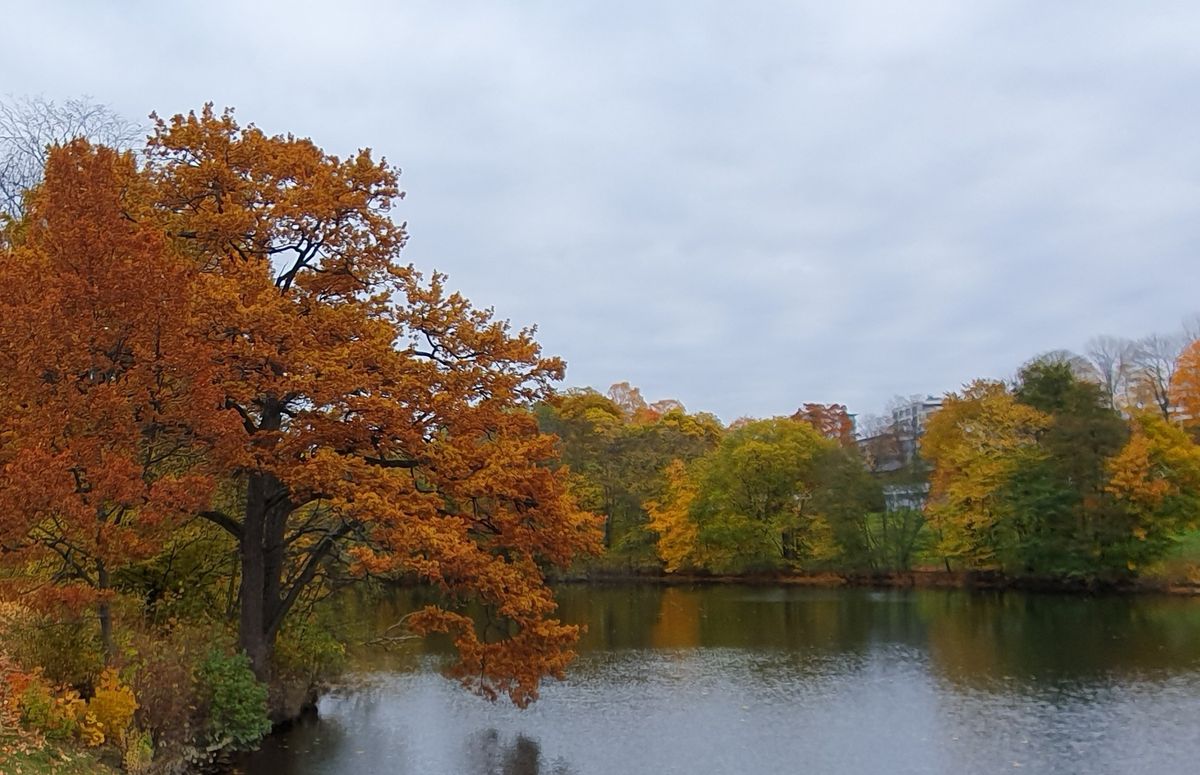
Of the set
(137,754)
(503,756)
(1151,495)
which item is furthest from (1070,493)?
(137,754)

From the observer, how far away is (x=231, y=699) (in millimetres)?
14422

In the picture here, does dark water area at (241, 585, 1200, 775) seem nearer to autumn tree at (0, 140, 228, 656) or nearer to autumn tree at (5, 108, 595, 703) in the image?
autumn tree at (5, 108, 595, 703)

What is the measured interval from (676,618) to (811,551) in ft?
59.3

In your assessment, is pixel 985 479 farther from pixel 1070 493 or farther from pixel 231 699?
pixel 231 699

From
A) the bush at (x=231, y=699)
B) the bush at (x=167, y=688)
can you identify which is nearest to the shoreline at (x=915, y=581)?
the bush at (x=231, y=699)

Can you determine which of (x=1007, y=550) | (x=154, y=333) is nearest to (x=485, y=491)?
(x=154, y=333)

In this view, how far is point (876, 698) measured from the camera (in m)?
19.7

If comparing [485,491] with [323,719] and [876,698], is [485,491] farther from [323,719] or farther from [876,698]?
[876,698]

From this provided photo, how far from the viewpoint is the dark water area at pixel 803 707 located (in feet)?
48.9

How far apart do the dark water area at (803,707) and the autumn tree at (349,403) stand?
172 centimetres

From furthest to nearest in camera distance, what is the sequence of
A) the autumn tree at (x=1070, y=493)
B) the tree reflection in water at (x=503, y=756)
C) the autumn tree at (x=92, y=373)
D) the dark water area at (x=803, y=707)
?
the autumn tree at (x=1070, y=493)
the dark water area at (x=803, y=707)
the tree reflection in water at (x=503, y=756)
the autumn tree at (x=92, y=373)

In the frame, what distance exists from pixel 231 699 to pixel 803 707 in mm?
10848

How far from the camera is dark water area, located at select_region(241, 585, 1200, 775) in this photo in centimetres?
1489

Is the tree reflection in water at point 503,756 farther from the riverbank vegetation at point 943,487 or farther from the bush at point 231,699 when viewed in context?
the riverbank vegetation at point 943,487
